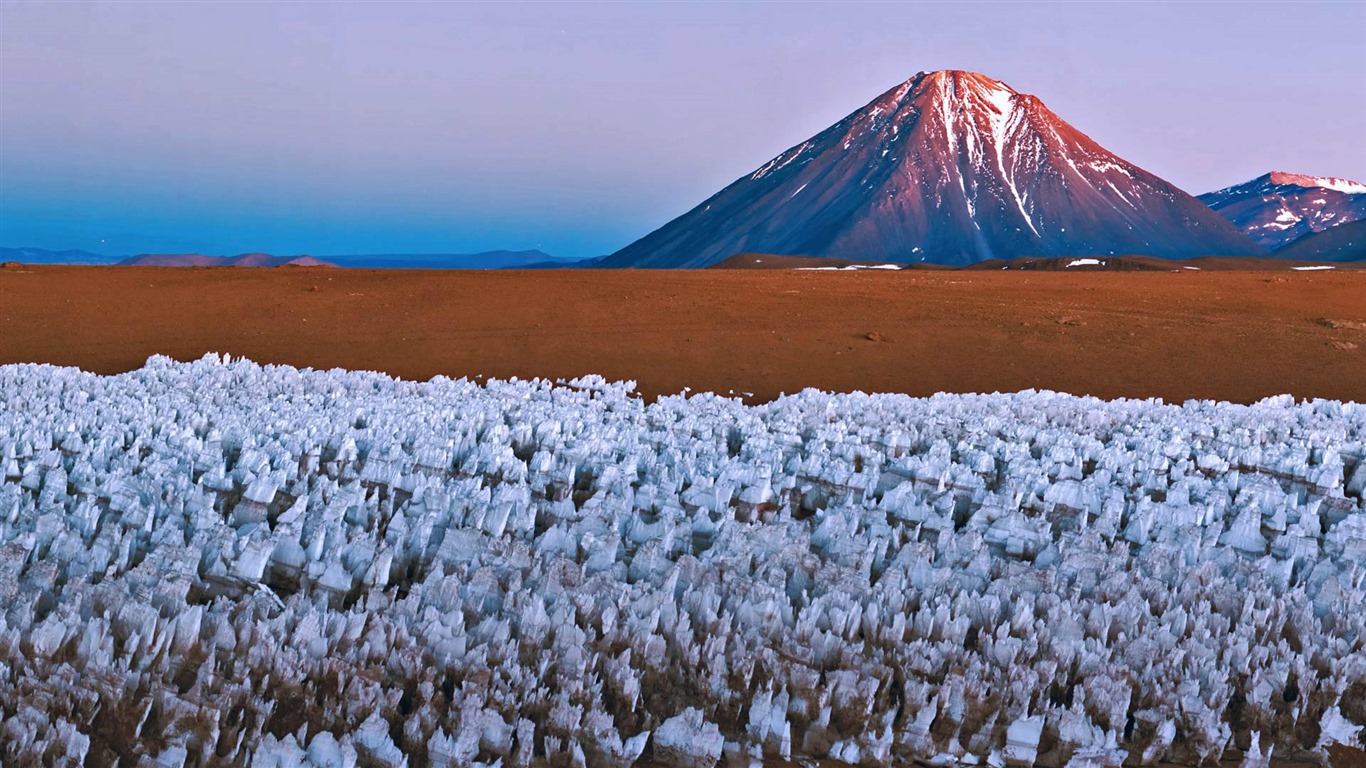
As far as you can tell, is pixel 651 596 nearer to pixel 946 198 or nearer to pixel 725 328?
pixel 725 328

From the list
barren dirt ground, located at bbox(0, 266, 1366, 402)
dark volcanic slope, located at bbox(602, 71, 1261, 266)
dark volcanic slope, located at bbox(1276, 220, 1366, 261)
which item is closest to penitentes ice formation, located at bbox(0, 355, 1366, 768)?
barren dirt ground, located at bbox(0, 266, 1366, 402)

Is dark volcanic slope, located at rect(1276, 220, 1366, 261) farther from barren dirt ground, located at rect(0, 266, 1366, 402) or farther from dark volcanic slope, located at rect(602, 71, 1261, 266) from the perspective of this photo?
barren dirt ground, located at rect(0, 266, 1366, 402)

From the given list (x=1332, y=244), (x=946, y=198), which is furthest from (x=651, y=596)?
(x=946, y=198)

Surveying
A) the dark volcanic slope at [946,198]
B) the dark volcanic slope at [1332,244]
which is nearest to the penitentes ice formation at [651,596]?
the dark volcanic slope at [946,198]

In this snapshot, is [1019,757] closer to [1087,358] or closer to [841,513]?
[841,513]

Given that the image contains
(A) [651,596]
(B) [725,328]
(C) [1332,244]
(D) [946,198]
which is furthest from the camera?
(D) [946,198]

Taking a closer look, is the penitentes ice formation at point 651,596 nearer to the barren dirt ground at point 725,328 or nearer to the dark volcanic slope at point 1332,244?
the barren dirt ground at point 725,328

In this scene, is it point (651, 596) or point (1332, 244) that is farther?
point (1332, 244)
